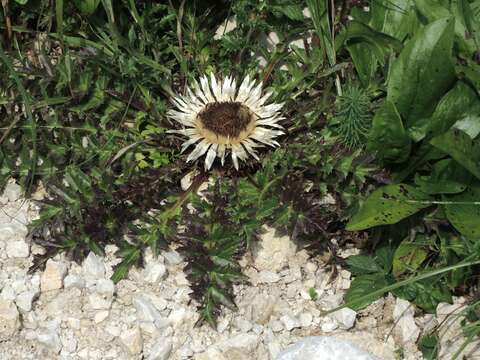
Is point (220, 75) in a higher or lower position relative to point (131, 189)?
higher

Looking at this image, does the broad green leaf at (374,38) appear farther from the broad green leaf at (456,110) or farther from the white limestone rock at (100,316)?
the white limestone rock at (100,316)

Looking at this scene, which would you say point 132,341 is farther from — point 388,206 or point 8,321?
point 388,206

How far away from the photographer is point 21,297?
299 cm

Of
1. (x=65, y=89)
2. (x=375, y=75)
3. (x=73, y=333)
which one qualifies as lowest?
(x=73, y=333)

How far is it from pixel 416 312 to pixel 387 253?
260 millimetres

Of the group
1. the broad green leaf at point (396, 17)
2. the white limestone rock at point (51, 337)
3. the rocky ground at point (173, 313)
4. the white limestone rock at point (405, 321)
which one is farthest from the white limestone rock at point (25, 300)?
the broad green leaf at point (396, 17)

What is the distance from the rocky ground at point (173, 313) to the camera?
2910 mm

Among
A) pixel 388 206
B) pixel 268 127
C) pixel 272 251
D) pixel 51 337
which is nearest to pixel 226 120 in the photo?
pixel 268 127

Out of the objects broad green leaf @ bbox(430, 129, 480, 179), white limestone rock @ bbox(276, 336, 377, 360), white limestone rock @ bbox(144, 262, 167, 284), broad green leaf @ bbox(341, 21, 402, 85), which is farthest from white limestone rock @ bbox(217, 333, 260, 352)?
broad green leaf @ bbox(341, 21, 402, 85)

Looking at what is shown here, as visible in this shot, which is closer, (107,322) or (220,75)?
(107,322)

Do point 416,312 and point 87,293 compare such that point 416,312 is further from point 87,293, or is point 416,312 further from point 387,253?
point 87,293

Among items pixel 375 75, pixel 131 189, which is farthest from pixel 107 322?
pixel 375 75

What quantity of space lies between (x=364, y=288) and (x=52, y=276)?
1.22 m

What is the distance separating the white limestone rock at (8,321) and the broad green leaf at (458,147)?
1666 millimetres
